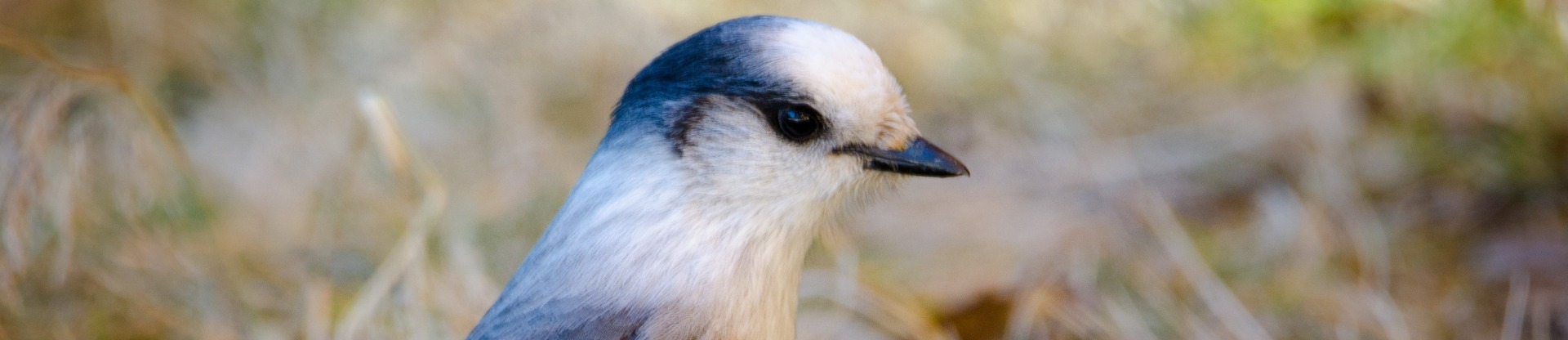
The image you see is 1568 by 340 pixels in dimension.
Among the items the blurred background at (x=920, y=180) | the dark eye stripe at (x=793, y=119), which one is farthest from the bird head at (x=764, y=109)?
the blurred background at (x=920, y=180)

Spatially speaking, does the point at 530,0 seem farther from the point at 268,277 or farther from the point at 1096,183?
the point at 1096,183

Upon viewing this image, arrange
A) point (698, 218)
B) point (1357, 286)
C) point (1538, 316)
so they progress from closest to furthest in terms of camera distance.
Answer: point (698, 218) → point (1538, 316) → point (1357, 286)

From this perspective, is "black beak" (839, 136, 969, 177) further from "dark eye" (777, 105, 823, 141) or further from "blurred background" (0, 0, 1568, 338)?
"blurred background" (0, 0, 1568, 338)

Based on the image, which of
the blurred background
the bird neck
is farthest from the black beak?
the blurred background

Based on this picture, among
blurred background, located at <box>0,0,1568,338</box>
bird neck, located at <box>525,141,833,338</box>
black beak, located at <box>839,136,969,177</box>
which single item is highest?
blurred background, located at <box>0,0,1568,338</box>

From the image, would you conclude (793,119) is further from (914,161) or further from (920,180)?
(920,180)

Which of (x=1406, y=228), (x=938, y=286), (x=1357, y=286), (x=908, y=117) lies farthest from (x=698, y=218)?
(x=1406, y=228)

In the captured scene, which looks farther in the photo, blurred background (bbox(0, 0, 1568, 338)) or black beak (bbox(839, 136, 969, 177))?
blurred background (bbox(0, 0, 1568, 338))
